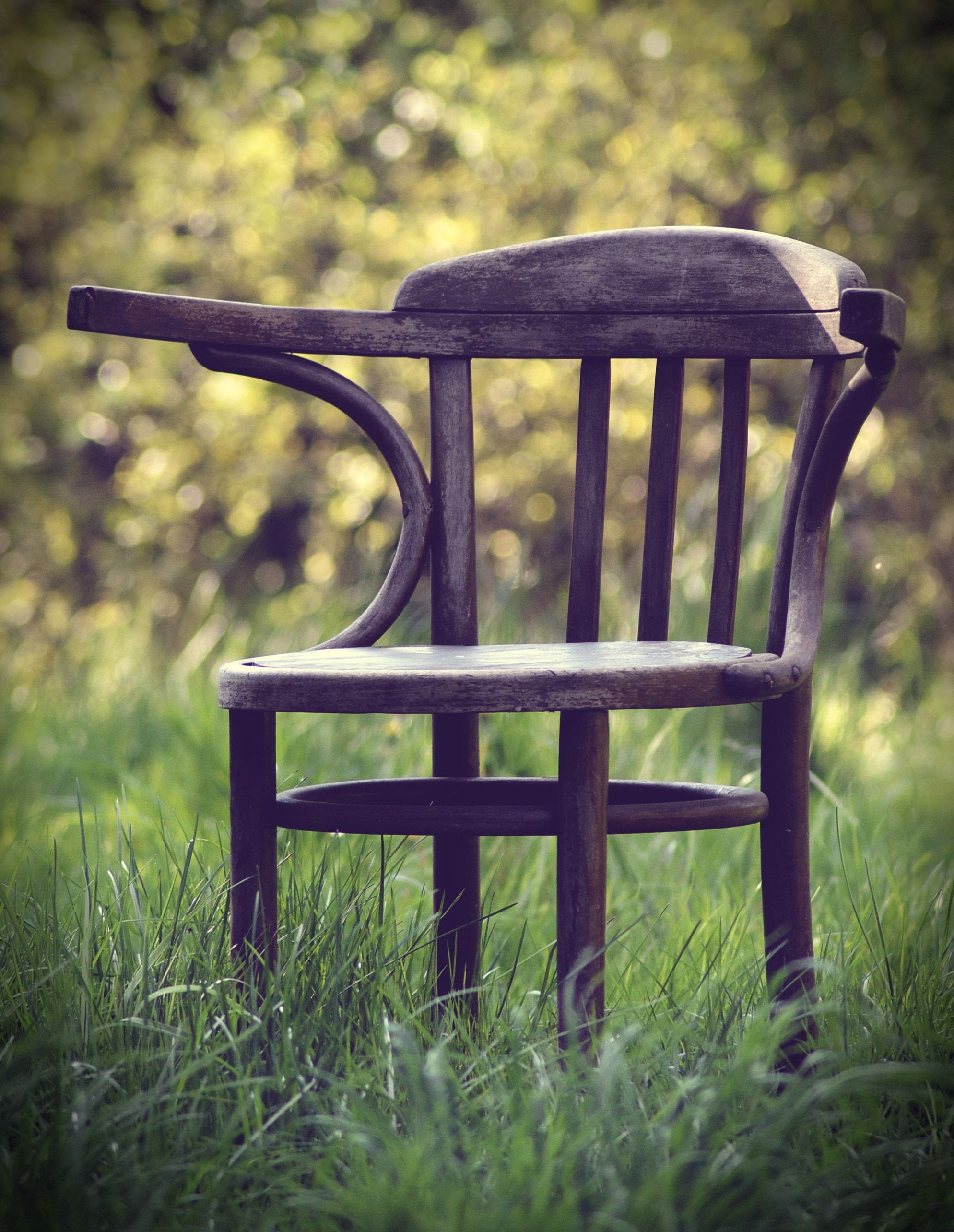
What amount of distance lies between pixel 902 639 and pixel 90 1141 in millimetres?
3678

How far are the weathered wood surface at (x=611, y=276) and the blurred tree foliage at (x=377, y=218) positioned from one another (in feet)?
9.12

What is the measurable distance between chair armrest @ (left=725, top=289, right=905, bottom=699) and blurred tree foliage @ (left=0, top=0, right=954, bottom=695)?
300cm

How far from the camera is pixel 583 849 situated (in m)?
1.23

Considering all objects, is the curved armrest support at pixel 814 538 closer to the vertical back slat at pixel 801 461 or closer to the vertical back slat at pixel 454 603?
the vertical back slat at pixel 801 461

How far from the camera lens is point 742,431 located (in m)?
1.64

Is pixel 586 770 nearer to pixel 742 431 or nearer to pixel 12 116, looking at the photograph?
pixel 742 431

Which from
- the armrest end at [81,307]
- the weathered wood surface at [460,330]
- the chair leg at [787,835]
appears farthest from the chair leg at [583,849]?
the armrest end at [81,307]

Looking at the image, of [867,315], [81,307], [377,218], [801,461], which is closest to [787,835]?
[801,461]

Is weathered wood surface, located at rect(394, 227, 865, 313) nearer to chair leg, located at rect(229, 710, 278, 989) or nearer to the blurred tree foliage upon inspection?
chair leg, located at rect(229, 710, 278, 989)

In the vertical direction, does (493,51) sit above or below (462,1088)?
above

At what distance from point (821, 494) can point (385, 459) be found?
1.74ft

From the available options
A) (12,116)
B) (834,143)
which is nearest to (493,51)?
(834,143)

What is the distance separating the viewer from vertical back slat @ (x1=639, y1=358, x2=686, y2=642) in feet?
5.51

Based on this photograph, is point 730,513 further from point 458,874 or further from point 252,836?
point 252,836
